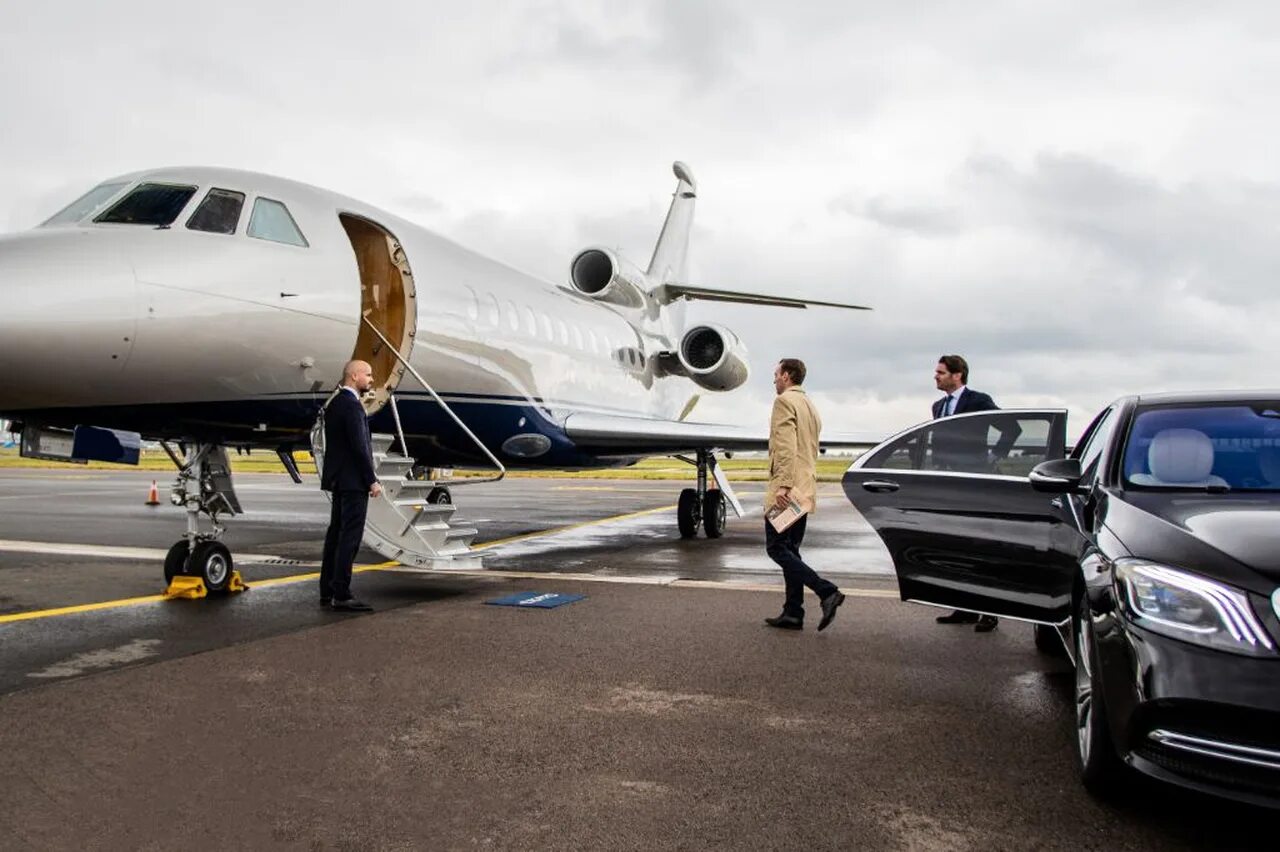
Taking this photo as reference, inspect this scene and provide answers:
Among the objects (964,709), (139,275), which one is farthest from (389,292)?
(964,709)

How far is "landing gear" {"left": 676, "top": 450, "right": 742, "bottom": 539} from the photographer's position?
14328 mm

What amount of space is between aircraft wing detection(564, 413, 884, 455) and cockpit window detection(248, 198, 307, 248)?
16.7ft

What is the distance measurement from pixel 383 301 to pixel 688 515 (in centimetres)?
593

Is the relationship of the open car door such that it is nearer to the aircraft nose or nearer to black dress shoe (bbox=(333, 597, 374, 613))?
black dress shoe (bbox=(333, 597, 374, 613))

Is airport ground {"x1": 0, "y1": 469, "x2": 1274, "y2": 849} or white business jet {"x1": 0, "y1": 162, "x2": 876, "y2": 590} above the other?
white business jet {"x1": 0, "y1": 162, "x2": 876, "y2": 590}

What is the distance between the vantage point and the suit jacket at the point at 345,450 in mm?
7680

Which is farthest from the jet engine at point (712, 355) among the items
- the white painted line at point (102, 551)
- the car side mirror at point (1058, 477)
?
the car side mirror at point (1058, 477)

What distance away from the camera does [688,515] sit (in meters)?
14.3

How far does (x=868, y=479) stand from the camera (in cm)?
591

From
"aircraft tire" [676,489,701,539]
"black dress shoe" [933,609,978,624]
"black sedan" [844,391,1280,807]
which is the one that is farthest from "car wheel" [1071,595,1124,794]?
"aircraft tire" [676,489,701,539]

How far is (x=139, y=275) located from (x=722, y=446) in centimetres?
901

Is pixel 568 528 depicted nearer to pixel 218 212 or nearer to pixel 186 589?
pixel 186 589

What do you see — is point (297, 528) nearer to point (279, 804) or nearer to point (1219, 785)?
point (279, 804)

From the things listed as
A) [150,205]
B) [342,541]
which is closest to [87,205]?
[150,205]
